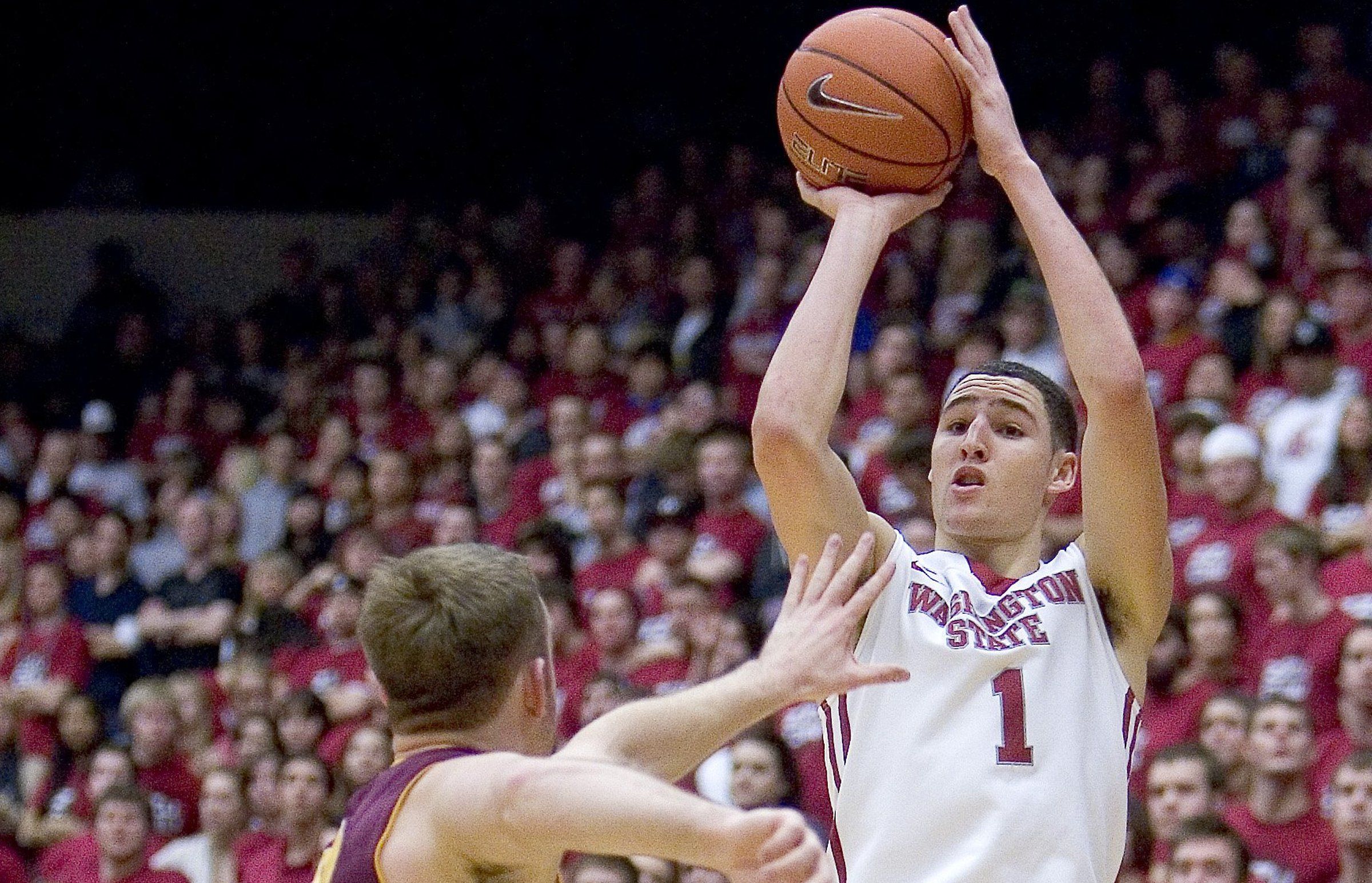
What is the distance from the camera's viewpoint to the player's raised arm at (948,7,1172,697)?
118 inches

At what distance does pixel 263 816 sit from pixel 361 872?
4.82 m

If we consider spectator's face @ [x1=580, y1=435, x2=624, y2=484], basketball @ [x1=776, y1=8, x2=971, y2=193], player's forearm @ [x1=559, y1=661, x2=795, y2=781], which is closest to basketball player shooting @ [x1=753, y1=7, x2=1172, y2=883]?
basketball @ [x1=776, y1=8, x2=971, y2=193]

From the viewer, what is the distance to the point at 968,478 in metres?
3.11

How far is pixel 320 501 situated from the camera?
923 centimetres

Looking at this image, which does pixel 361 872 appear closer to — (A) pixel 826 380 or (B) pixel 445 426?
(A) pixel 826 380

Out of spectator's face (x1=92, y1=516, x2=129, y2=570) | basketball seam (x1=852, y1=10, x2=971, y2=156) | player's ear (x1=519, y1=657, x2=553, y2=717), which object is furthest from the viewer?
spectator's face (x1=92, y1=516, x2=129, y2=570)

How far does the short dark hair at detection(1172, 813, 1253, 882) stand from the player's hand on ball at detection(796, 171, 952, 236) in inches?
91.1

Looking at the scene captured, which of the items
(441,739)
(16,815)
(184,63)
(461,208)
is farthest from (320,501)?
(441,739)

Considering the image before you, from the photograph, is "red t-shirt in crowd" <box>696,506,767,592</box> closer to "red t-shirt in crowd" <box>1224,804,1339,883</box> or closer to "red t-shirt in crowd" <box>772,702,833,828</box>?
"red t-shirt in crowd" <box>772,702,833,828</box>

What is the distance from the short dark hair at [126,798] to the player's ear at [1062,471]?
4.61 meters

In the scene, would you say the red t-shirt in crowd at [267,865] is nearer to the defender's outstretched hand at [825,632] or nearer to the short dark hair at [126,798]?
the short dark hair at [126,798]

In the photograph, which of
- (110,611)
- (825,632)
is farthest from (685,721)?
(110,611)

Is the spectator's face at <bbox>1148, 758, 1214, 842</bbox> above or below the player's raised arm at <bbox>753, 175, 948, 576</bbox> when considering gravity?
below

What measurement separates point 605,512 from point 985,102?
4.69m
